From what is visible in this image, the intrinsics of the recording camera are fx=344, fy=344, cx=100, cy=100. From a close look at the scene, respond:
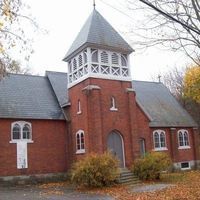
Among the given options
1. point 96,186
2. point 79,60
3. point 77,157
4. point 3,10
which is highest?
point 79,60

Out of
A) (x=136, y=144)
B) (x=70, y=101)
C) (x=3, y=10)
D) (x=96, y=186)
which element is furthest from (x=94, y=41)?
(x=3, y=10)

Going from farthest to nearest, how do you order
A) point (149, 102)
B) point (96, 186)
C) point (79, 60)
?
1. point (149, 102)
2. point (79, 60)
3. point (96, 186)

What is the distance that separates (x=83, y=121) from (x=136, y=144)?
4337 millimetres

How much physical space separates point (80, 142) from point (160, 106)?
11.4m

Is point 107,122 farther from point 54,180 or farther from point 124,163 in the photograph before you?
point 54,180

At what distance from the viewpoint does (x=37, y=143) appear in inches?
1016

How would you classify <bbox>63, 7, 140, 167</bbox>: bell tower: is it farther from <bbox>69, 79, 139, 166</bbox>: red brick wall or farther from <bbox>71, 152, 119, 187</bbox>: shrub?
<bbox>71, 152, 119, 187</bbox>: shrub

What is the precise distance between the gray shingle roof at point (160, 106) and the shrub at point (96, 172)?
383 inches

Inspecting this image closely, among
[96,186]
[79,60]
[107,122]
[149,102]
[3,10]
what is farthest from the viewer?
[149,102]

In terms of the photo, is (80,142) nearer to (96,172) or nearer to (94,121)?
(94,121)

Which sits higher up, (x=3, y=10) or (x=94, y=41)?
(x=94, y=41)

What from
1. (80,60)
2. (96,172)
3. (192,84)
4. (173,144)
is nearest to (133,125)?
(80,60)

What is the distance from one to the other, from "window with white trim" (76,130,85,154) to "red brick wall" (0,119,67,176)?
155 centimetres

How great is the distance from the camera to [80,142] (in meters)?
25.8
